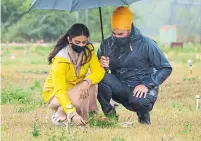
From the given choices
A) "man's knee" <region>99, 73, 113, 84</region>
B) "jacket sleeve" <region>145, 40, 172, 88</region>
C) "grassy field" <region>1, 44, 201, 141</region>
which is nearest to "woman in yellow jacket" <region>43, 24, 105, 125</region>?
"man's knee" <region>99, 73, 113, 84</region>

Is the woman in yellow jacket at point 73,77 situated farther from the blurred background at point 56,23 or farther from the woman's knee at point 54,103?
the blurred background at point 56,23

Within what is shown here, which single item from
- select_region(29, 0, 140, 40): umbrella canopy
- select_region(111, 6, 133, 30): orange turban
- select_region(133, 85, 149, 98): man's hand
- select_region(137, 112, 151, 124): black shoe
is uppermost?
select_region(29, 0, 140, 40): umbrella canopy

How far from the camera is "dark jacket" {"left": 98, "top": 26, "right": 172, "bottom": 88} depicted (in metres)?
7.70

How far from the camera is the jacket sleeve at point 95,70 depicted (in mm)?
7672

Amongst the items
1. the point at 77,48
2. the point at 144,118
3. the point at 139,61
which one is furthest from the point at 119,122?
the point at 77,48

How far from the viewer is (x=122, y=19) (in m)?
7.57

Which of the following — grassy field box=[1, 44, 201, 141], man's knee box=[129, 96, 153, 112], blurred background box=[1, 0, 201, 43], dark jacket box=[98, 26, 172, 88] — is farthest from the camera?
blurred background box=[1, 0, 201, 43]

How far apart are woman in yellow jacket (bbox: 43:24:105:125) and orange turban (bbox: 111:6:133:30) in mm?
372

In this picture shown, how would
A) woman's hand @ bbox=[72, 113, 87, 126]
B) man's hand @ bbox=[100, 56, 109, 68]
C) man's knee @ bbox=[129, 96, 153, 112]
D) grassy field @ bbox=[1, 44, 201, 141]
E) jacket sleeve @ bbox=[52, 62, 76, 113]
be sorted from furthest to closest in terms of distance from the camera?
man's hand @ bbox=[100, 56, 109, 68], man's knee @ bbox=[129, 96, 153, 112], jacket sleeve @ bbox=[52, 62, 76, 113], woman's hand @ bbox=[72, 113, 87, 126], grassy field @ bbox=[1, 44, 201, 141]

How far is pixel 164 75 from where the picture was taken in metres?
7.65

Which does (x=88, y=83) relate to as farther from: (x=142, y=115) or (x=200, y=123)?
(x=200, y=123)

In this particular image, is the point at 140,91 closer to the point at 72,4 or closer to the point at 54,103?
the point at 54,103

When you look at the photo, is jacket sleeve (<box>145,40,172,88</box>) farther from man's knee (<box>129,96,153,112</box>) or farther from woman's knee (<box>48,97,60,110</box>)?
woman's knee (<box>48,97,60,110</box>)

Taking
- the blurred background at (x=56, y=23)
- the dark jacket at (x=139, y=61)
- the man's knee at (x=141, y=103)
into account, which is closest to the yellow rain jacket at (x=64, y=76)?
Answer: the dark jacket at (x=139, y=61)
